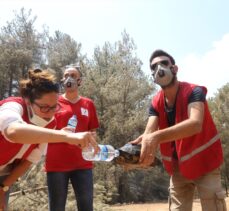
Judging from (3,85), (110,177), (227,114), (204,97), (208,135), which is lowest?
(110,177)

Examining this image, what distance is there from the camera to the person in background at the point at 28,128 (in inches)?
91.5

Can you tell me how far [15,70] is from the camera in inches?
1066

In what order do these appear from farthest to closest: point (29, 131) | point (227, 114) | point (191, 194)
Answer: point (227, 114) < point (191, 194) < point (29, 131)

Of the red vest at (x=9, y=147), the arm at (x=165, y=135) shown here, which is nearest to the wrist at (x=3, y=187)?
the red vest at (x=9, y=147)

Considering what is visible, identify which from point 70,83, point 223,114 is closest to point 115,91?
point 223,114

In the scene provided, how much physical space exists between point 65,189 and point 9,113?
207 cm

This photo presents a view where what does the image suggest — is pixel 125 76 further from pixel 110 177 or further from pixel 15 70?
pixel 15 70

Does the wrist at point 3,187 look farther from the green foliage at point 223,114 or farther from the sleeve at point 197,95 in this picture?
the green foliage at point 223,114

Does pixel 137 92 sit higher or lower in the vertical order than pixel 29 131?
higher

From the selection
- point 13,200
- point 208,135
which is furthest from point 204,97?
point 13,200

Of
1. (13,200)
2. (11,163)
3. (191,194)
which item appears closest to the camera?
(11,163)

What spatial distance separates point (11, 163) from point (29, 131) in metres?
1.32

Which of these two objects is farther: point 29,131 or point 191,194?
point 191,194

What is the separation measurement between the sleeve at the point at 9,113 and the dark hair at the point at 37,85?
14 cm
